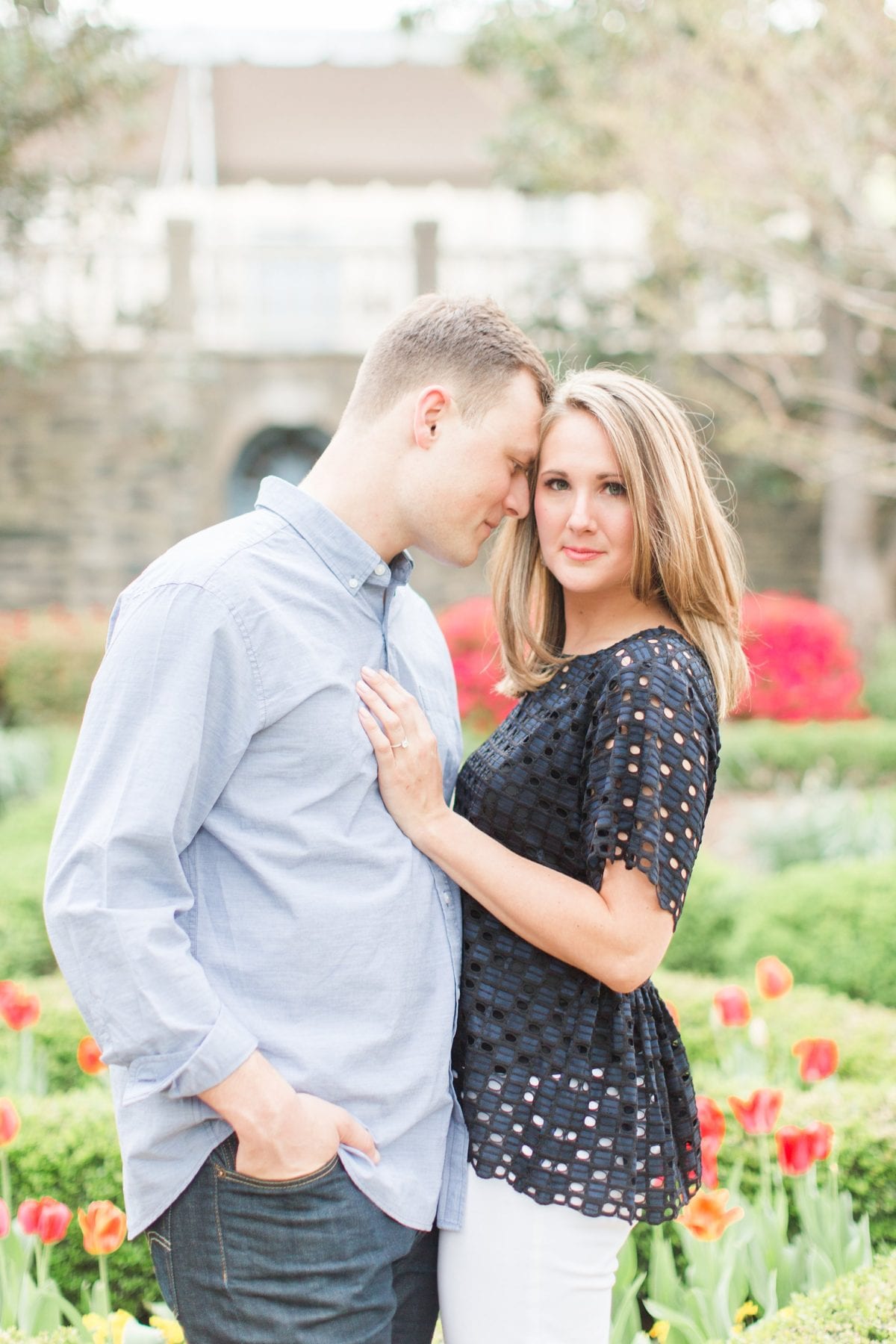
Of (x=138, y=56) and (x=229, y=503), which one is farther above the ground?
(x=138, y=56)

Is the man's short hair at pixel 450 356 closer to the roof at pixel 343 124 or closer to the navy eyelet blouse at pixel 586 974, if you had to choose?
the navy eyelet blouse at pixel 586 974

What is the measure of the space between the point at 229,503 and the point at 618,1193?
11.5 meters

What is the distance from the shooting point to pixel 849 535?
38.5 feet

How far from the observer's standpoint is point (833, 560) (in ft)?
38.8

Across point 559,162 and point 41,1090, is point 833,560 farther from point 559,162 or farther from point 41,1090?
point 41,1090

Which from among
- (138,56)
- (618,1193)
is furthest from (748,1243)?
(138,56)

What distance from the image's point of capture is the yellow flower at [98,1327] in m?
2.13

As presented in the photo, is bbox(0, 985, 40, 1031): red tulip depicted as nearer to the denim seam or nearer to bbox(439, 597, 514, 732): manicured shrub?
the denim seam

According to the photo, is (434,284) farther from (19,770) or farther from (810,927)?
(810,927)

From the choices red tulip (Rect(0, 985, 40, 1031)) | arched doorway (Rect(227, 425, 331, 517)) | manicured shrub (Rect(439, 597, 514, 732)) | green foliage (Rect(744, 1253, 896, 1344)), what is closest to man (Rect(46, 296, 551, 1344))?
green foliage (Rect(744, 1253, 896, 1344))

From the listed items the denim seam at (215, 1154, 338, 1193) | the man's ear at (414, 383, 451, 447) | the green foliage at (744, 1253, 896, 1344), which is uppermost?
the man's ear at (414, 383, 451, 447)

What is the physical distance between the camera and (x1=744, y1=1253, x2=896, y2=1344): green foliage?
211 cm

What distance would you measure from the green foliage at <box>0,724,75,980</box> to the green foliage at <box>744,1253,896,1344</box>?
260 cm

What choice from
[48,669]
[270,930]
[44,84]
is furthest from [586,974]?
[44,84]
